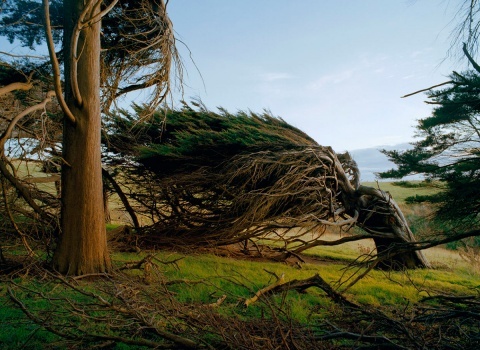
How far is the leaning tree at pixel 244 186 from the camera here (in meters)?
9.94

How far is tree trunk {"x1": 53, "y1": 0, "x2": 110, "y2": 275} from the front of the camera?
21.9 ft

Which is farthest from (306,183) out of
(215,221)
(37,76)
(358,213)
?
(37,76)

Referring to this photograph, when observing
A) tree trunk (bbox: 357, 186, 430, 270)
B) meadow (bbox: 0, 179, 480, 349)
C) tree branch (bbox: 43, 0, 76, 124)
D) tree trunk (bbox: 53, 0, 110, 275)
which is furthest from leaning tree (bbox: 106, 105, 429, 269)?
tree branch (bbox: 43, 0, 76, 124)

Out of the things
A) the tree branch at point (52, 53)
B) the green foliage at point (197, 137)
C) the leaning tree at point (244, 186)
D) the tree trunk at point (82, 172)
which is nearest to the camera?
the tree branch at point (52, 53)

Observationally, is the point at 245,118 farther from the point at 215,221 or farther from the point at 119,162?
the point at 119,162

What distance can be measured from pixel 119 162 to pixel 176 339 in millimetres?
10729

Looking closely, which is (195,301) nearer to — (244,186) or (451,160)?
(244,186)

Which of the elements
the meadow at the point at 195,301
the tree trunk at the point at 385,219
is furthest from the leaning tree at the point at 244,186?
the meadow at the point at 195,301

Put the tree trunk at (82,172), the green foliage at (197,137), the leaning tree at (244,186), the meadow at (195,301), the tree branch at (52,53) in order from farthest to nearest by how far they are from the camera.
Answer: the green foliage at (197,137), the leaning tree at (244,186), the tree trunk at (82,172), the tree branch at (52,53), the meadow at (195,301)

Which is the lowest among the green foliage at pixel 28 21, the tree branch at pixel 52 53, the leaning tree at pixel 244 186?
the leaning tree at pixel 244 186

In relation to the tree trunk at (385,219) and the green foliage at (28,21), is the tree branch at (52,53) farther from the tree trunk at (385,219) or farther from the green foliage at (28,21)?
the tree trunk at (385,219)

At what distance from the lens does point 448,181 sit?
31.6 ft

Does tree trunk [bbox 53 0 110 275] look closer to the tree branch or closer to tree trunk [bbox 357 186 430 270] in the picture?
the tree branch

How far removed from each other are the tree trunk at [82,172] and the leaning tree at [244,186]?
3.09 meters
